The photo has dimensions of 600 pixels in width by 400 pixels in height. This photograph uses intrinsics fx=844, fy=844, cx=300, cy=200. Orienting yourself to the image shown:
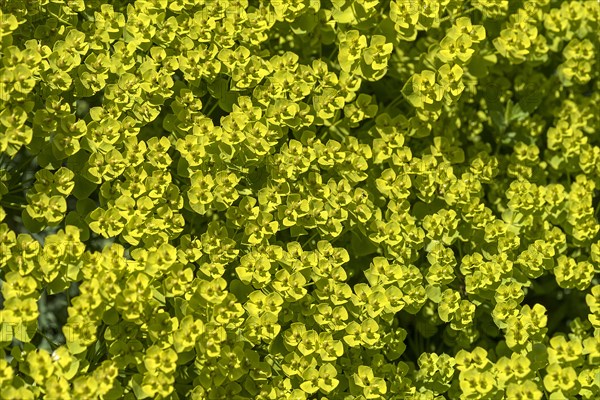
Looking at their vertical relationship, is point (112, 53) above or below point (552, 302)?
above

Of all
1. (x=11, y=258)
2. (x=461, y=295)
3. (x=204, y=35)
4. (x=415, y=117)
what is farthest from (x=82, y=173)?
(x=461, y=295)

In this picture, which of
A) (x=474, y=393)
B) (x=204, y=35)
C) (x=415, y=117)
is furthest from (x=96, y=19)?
(x=474, y=393)

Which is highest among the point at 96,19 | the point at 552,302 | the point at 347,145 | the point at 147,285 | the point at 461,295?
the point at 96,19

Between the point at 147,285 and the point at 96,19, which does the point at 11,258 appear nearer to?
the point at 147,285

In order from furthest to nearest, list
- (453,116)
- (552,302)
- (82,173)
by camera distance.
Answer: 1. (552,302)
2. (453,116)
3. (82,173)

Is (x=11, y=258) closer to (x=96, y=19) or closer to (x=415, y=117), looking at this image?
(x=96, y=19)

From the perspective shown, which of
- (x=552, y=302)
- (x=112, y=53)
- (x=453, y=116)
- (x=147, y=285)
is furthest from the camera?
(x=552, y=302)

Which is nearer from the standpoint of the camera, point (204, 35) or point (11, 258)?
point (11, 258)
